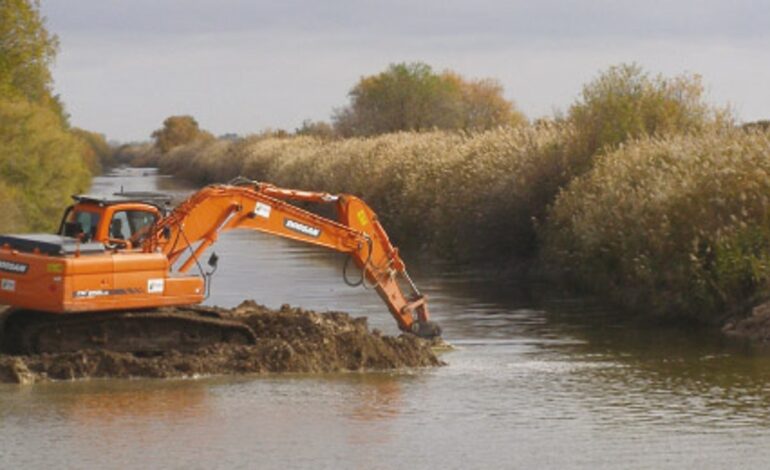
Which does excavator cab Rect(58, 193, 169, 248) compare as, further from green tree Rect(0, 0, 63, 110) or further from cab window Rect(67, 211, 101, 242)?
green tree Rect(0, 0, 63, 110)

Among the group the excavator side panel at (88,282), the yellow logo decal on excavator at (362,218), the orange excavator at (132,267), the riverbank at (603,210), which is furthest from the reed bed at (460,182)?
the excavator side panel at (88,282)

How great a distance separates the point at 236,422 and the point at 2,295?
12.3ft

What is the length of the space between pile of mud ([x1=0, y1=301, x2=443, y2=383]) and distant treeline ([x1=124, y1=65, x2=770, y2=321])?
18.3ft

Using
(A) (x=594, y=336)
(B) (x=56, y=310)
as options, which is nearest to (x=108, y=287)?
(B) (x=56, y=310)

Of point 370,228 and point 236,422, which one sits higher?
point 370,228

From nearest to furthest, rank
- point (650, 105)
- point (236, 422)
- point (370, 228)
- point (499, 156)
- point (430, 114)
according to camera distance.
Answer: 1. point (236, 422)
2. point (370, 228)
3. point (650, 105)
4. point (499, 156)
5. point (430, 114)

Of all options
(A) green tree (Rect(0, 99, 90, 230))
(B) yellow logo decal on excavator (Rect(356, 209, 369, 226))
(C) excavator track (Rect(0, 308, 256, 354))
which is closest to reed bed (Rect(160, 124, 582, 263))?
(A) green tree (Rect(0, 99, 90, 230))

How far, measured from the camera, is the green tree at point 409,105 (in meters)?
75.4

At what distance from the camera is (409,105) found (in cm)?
7719

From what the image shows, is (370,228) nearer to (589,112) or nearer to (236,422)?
(236,422)

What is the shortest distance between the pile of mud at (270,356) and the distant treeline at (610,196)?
558 cm

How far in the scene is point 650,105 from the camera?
33656 mm

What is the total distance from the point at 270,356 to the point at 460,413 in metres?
3.19

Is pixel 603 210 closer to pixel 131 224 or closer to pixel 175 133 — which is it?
pixel 131 224
